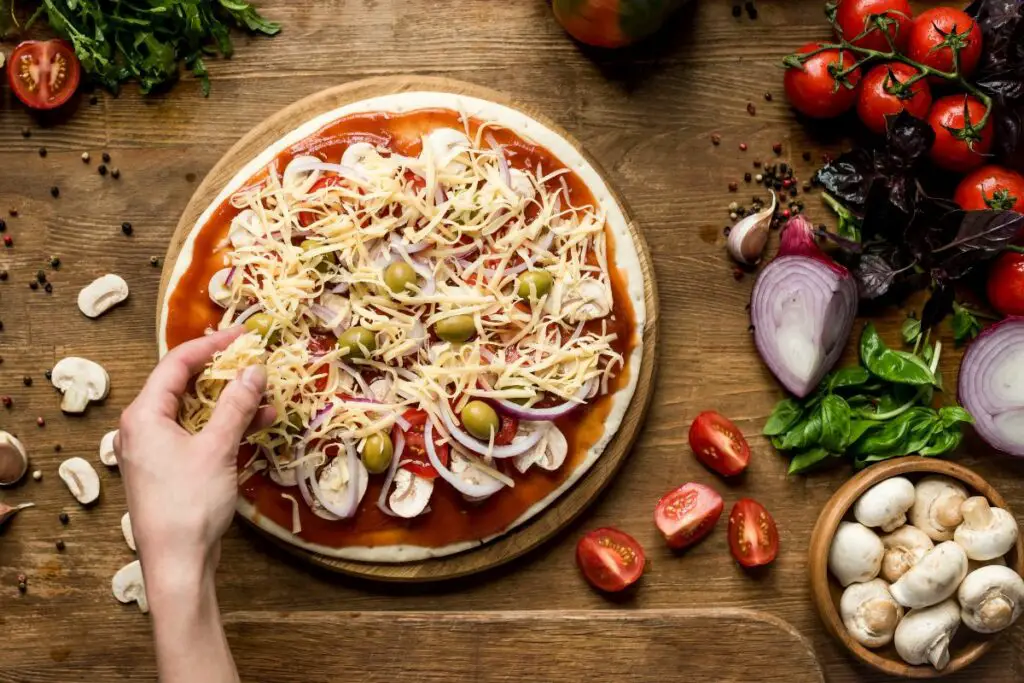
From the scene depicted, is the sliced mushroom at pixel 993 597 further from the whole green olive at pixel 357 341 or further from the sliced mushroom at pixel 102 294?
the sliced mushroom at pixel 102 294

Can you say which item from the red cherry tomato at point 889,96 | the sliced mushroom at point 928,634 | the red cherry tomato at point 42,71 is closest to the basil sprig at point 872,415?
the sliced mushroom at point 928,634

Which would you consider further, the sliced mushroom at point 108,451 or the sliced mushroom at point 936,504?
the sliced mushroom at point 108,451

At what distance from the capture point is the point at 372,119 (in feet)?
11.7

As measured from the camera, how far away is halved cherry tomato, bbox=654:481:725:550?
12.0ft

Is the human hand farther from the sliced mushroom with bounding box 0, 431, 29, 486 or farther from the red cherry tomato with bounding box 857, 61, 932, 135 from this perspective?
the red cherry tomato with bounding box 857, 61, 932, 135

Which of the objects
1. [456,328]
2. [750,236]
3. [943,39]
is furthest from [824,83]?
[456,328]

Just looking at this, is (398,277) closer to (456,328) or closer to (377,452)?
(456,328)

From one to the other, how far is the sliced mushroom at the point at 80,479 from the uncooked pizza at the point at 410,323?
2.37 feet

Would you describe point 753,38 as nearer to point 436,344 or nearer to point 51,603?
point 436,344

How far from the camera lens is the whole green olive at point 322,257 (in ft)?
11.0

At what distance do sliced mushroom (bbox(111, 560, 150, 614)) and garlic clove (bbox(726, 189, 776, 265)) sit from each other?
109 inches

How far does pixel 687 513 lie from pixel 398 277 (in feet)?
4.92

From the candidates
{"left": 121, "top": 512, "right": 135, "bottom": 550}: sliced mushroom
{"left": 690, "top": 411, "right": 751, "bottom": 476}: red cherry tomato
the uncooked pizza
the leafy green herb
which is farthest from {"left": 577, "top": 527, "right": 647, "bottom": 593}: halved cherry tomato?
the leafy green herb

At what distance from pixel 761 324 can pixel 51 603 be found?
314 centimetres
